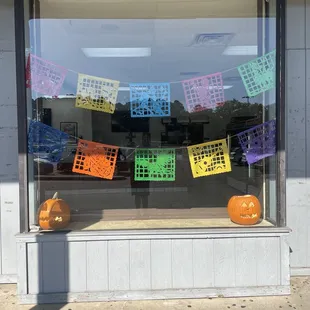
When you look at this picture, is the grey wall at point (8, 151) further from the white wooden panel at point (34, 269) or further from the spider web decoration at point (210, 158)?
the spider web decoration at point (210, 158)

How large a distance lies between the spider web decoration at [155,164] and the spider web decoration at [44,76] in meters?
1.18

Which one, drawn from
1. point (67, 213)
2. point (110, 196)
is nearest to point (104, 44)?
point (110, 196)

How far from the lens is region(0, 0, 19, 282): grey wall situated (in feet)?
13.1

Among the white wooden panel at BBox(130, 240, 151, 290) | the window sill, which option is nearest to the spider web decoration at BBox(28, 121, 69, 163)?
the window sill

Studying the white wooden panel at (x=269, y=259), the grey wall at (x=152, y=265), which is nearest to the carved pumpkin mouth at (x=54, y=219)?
the grey wall at (x=152, y=265)

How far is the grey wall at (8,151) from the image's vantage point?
3.98 metres

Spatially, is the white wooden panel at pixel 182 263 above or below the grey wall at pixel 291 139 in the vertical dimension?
below

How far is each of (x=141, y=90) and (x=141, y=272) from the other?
75.9 inches

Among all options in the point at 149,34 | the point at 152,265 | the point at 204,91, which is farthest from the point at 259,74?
the point at 152,265

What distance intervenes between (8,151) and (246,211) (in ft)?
8.50

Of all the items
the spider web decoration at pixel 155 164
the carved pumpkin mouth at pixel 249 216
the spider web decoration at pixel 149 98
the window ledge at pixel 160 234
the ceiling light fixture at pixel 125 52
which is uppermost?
the ceiling light fixture at pixel 125 52

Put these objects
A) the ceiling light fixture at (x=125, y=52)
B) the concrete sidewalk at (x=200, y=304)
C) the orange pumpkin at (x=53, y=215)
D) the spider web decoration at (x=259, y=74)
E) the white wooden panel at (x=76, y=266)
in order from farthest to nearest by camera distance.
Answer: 1. the ceiling light fixture at (x=125, y=52)
2. the spider web decoration at (x=259, y=74)
3. the orange pumpkin at (x=53, y=215)
4. the white wooden panel at (x=76, y=266)
5. the concrete sidewalk at (x=200, y=304)

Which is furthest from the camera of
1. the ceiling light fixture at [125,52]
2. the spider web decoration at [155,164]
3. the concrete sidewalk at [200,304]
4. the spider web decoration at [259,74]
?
the ceiling light fixture at [125,52]

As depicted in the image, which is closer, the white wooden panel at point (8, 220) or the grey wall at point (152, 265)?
the grey wall at point (152, 265)
